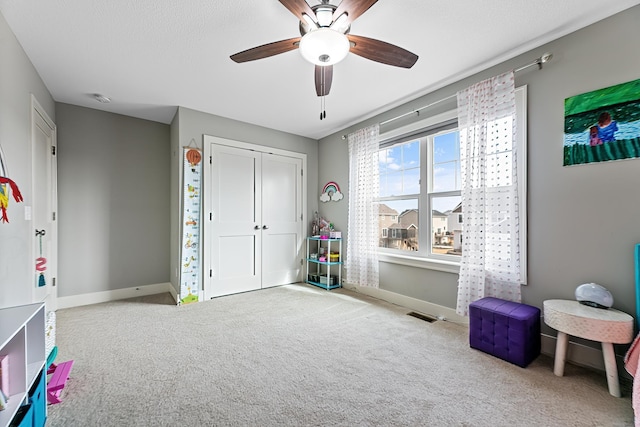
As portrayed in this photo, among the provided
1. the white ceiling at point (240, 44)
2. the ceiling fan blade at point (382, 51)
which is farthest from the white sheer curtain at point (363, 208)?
the ceiling fan blade at point (382, 51)

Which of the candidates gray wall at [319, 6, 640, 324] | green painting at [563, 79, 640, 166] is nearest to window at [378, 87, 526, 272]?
gray wall at [319, 6, 640, 324]

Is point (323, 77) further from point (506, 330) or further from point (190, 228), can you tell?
point (190, 228)

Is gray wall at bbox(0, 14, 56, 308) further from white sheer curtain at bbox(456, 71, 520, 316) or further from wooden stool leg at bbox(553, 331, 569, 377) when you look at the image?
wooden stool leg at bbox(553, 331, 569, 377)

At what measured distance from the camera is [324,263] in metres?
4.21

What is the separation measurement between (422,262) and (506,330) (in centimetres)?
113

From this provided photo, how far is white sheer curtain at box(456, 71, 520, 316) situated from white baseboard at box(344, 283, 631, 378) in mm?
311

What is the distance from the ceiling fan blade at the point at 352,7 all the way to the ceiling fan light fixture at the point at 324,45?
0.37 ft

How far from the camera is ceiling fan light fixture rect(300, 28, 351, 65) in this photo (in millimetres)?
1521

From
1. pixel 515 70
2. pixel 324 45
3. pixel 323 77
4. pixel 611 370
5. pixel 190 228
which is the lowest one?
pixel 611 370

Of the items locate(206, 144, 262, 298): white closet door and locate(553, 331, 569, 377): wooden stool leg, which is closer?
locate(553, 331, 569, 377): wooden stool leg

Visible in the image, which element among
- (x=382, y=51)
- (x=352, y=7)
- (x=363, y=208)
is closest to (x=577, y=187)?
(x=382, y=51)

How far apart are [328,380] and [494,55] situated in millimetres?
2979

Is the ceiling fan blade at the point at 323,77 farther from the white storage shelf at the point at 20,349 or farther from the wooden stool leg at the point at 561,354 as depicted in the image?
the wooden stool leg at the point at 561,354

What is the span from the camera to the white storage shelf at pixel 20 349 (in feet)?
3.63
